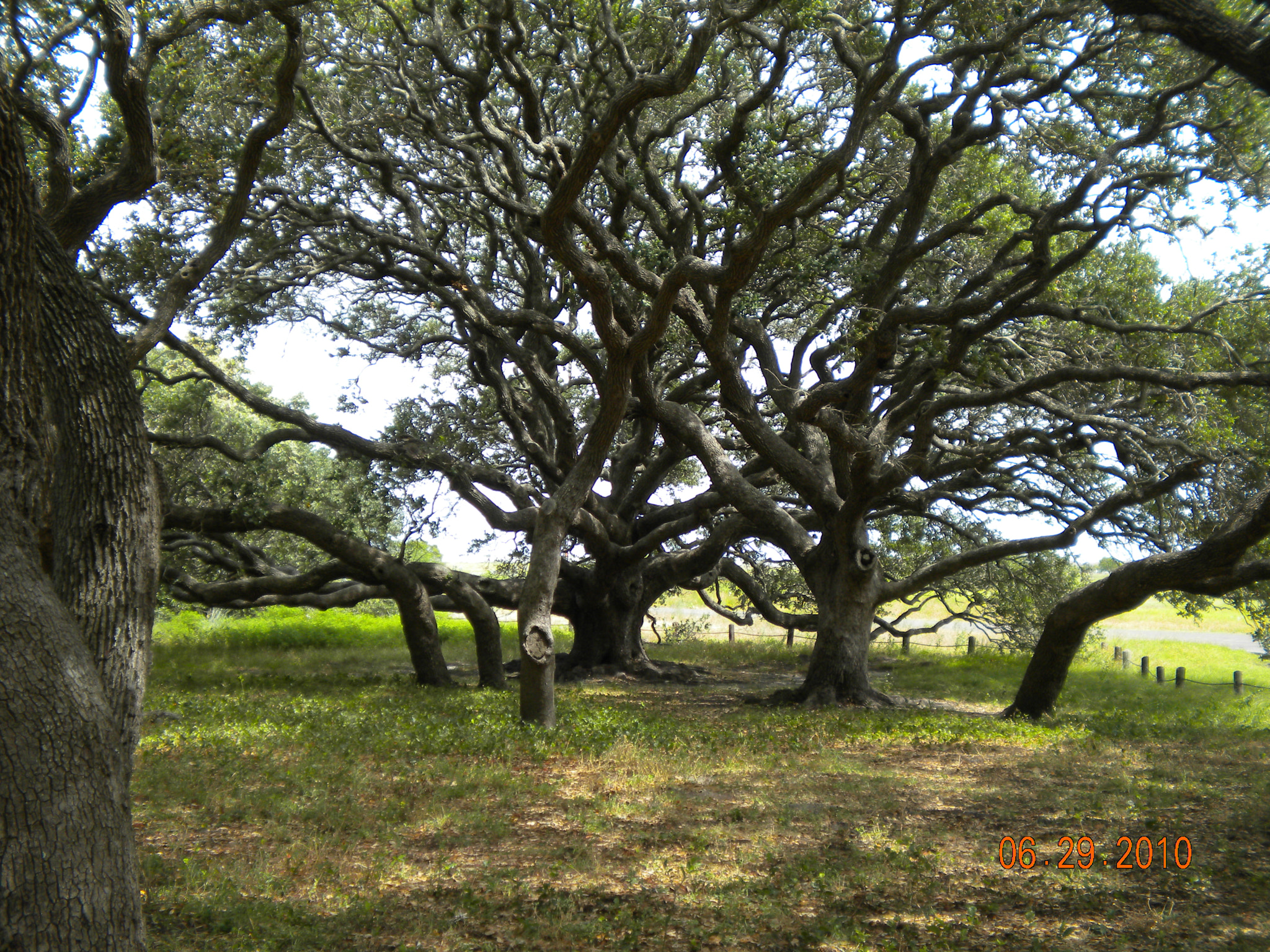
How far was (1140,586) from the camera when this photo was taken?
9.96 m

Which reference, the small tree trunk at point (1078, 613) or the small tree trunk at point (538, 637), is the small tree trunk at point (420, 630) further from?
the small tree trunk at point (1078, 613)

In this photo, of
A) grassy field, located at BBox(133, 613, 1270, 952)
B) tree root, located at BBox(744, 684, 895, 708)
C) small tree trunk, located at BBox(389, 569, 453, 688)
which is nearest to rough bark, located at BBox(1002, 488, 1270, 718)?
grassy field, located at BBox(133, 613, 1270, 952)

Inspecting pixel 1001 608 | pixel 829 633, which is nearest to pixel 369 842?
pixel 829 633

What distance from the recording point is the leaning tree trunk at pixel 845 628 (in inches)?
504

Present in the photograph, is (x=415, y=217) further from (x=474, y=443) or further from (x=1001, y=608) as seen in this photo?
(x=1001, y=608)

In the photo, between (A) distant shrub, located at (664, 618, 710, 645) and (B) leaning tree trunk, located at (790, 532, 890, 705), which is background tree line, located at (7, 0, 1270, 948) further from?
(A) distant shrub, located at (664, 618, 710, 645)

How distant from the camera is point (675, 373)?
51.9 ft

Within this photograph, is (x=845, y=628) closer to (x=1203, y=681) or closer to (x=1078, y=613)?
(x=1078, y=613)

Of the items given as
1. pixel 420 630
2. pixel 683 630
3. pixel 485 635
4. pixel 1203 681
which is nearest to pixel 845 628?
pixel 485 635

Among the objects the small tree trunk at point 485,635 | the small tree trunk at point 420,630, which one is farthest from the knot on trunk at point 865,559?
the small tree trunk at point 420,630
